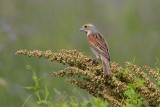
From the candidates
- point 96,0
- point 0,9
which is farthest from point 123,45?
point 0,9

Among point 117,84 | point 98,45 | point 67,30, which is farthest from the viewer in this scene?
point 67,30

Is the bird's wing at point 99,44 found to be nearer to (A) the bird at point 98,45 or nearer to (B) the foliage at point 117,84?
(A) the bird at point 98,45

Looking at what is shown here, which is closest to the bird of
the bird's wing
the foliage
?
the bird's wing

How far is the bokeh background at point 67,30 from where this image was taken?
835 centimetres

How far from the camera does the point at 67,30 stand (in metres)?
9.84

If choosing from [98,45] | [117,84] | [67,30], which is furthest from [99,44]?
[67,30]

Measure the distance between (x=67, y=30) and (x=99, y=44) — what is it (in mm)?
3770

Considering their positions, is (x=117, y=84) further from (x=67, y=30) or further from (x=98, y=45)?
(x=67, y=30)

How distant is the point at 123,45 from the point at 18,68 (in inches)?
92.8

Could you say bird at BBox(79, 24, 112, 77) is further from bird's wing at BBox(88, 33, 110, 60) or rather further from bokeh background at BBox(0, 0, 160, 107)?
bokeh background at BBox(0, 0, 160, 107)

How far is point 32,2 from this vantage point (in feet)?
34.9

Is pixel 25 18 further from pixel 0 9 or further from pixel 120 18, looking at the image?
pixel 120 18

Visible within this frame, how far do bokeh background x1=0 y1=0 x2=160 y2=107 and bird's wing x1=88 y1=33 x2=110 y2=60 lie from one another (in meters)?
1.89

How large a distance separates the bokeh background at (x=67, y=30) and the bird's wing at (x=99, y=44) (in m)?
1.89
